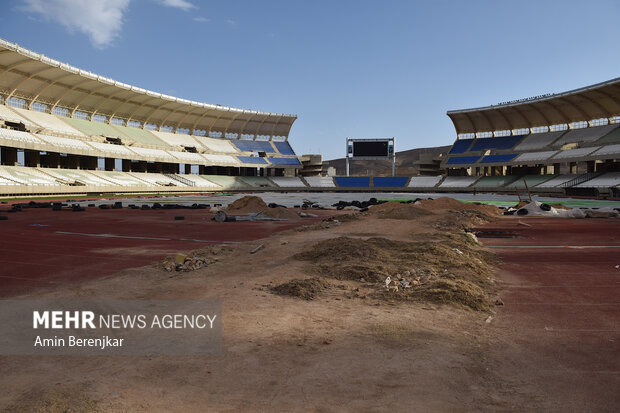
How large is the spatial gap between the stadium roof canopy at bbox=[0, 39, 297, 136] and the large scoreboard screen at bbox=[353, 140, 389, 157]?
15.7 m

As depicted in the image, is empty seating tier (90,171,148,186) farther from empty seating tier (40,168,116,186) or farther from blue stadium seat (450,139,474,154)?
blue stadium seat (450,139,474,154)

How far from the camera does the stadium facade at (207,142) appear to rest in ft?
151

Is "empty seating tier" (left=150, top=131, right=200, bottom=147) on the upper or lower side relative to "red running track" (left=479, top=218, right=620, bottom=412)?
upper

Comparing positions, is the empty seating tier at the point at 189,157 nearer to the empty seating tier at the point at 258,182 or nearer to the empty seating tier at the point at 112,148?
the empty seating tier at the point at 112,148

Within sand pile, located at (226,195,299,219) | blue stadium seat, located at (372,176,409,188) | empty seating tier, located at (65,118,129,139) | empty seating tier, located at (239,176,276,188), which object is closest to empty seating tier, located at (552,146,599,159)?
blue stadium seat, located at (372,176,409,188)

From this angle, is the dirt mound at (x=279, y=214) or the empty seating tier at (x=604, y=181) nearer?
the dirt mound at (x=279, y=214)

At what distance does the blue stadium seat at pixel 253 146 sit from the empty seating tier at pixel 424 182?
3141 centimetres

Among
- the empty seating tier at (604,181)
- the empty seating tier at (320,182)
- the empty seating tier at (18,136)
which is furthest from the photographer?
the empty seating tier at (320,182)

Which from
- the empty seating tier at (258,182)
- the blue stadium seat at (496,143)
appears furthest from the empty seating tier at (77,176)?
the blue stadium seat at (496,143)

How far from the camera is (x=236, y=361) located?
3.92 metres

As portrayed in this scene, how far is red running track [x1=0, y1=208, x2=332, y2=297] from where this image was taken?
790 cm

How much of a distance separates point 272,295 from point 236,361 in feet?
7.63

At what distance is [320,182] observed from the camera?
7825cm

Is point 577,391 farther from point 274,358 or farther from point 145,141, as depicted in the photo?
point 145,141
